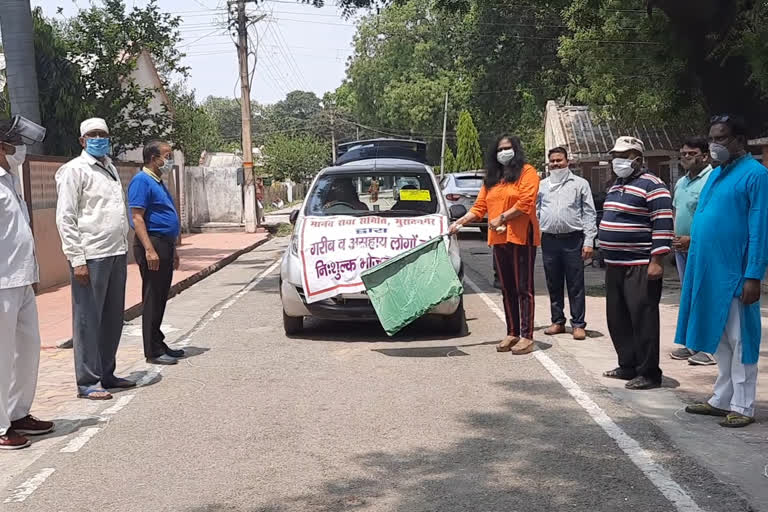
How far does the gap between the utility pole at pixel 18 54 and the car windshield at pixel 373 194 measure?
17.3 feet

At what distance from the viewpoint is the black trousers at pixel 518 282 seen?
8.31 metres

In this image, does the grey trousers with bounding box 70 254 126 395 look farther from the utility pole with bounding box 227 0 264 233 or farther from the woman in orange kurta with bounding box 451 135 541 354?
the utility pole with bounding box 227 0 264 233

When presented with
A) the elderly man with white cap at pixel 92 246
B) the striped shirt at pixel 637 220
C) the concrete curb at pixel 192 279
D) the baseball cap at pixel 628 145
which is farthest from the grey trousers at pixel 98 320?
the baseball cap at pixel 628 145

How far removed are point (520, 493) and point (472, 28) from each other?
35.9 m

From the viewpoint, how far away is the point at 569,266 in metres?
9.10

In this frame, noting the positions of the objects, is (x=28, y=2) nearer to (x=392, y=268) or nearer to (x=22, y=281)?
(x=392, y=268)

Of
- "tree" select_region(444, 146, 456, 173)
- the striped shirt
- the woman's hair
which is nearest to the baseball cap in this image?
the striped shirt

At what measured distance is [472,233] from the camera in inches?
946

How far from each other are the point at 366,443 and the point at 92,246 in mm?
2772

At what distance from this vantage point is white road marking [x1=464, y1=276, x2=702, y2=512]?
448 centimetres

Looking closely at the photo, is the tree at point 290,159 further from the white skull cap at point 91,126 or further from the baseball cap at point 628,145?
the baseball cap at point 628,145

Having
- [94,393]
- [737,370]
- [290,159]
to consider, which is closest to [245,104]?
[94,393]

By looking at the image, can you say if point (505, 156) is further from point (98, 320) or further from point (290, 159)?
point (290, 159)

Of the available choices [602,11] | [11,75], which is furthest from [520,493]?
[602,11]
